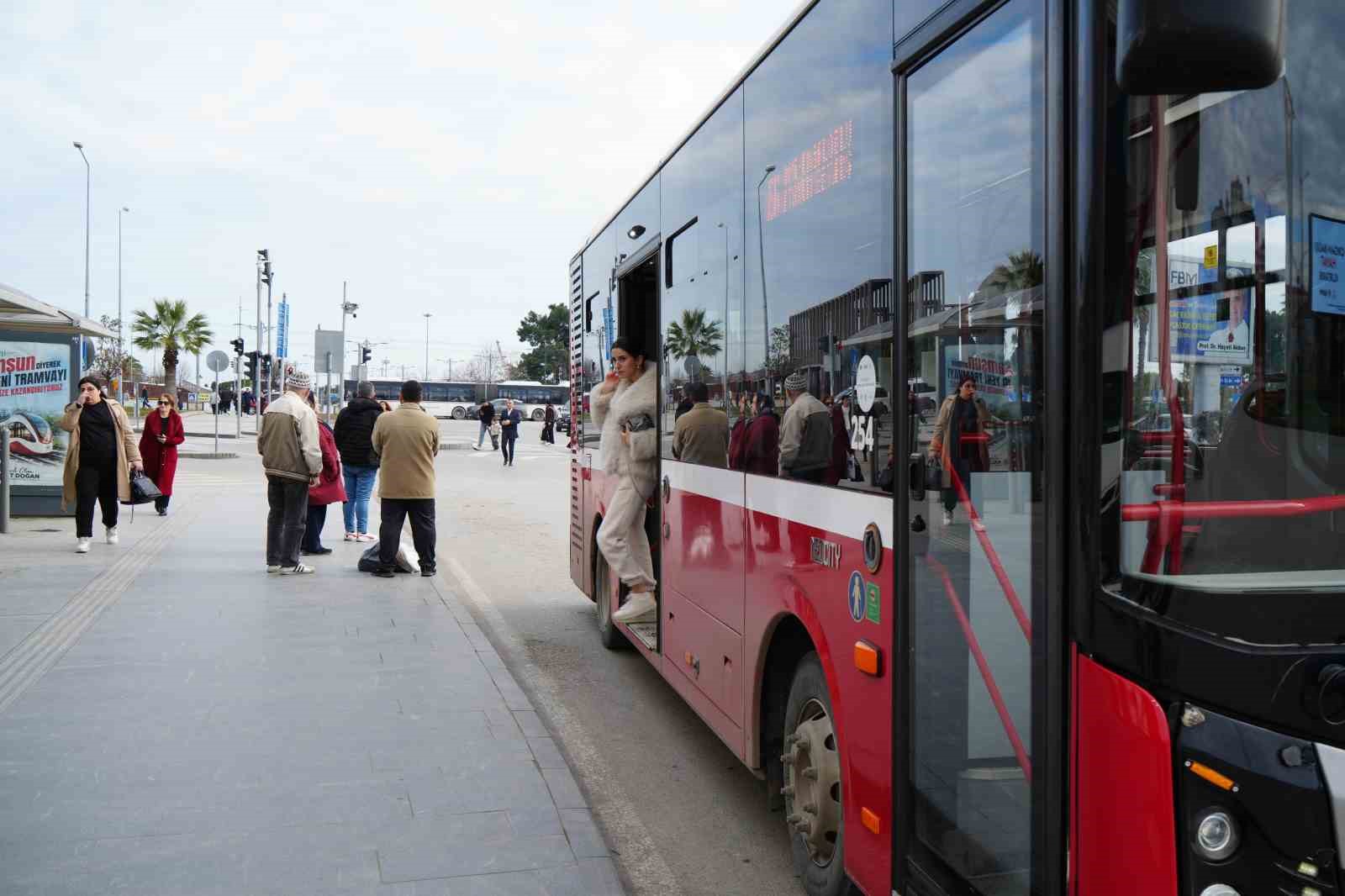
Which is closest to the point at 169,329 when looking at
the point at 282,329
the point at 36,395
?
the point at 282,329

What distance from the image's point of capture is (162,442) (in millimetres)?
14539

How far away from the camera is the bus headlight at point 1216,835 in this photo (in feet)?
6.45

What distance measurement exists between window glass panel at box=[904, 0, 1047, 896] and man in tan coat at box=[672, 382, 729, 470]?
1.86 metres

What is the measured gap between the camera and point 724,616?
4.84 meters

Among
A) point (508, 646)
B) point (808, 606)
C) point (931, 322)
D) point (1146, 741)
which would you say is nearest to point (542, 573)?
point (508, 646)

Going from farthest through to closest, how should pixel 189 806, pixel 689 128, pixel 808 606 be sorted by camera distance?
pixel 689 128 < pixel 189 806 < pixel 808 606

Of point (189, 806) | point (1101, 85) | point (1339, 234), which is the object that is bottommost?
point (189, 806)

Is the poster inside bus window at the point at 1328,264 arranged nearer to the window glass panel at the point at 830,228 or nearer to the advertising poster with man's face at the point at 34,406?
the window glass panel at the point at 830,228

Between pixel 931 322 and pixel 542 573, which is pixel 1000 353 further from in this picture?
pixel 542 573

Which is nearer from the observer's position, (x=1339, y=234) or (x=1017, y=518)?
(x=1339, y=234)

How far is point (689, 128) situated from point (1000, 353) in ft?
11.0

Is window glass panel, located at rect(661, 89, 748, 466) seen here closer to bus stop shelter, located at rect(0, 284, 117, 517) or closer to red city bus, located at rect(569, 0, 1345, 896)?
red city bus, located at rect(569, 0, 1345, 896)

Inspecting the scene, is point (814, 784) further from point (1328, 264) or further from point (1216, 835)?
point (1328, 264)

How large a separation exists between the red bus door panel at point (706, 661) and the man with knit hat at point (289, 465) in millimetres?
5383
